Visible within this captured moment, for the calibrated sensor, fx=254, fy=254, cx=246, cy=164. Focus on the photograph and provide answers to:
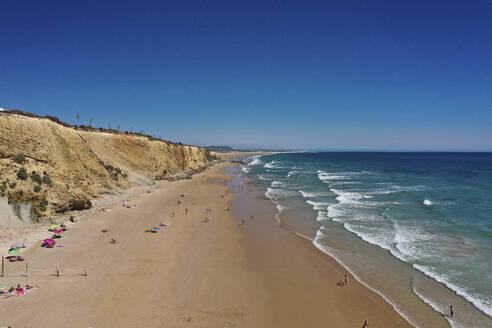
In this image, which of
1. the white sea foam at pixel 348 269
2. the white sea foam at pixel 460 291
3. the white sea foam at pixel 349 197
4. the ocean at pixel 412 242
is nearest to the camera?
the white sea foam at pixel 348 269

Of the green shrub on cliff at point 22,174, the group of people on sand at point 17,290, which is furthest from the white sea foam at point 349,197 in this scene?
the green shrub on cliff at point 22,174

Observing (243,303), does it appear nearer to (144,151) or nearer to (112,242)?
(112,242)

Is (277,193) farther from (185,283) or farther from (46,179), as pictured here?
(46,179)

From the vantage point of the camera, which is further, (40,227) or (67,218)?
(67,218)

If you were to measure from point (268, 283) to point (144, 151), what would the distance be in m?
39.3

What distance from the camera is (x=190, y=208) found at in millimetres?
31016

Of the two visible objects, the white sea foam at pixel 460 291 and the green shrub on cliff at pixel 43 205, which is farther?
the green shrub on cliff at pixel 43 205

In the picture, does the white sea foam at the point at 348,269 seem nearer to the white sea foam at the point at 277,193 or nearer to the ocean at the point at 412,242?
the ocean at the point at 412,242

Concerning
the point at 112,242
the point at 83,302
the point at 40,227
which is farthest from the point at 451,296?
the point at 40,227

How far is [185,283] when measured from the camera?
14.0 metres

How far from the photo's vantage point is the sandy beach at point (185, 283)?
11.3 meters

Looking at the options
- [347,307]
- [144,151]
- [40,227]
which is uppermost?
[144,151]

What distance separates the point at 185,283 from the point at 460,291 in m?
14.5

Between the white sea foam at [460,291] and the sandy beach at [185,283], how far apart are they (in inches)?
103
